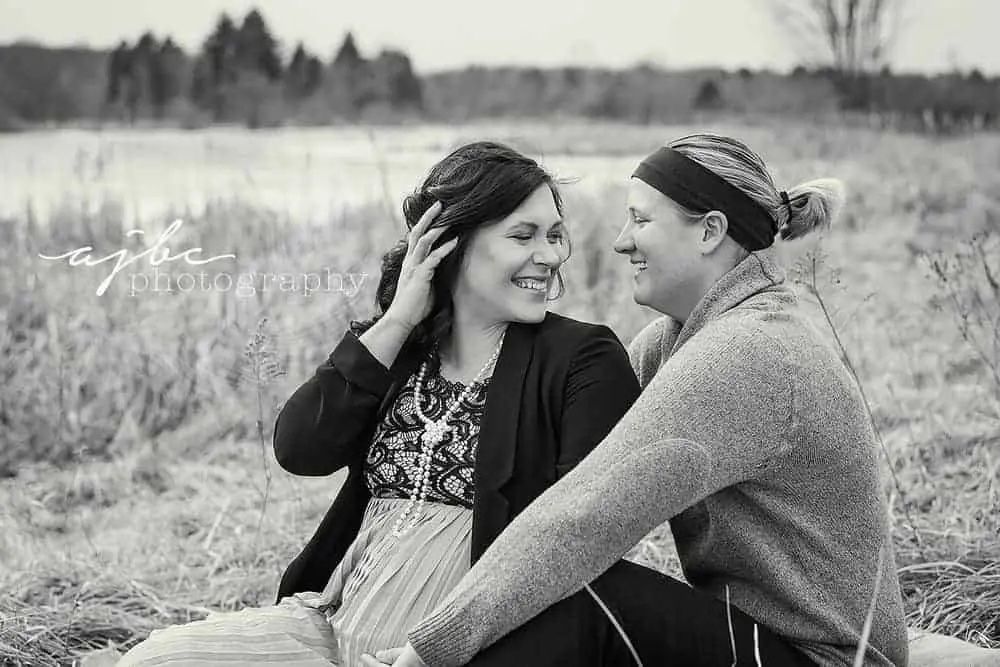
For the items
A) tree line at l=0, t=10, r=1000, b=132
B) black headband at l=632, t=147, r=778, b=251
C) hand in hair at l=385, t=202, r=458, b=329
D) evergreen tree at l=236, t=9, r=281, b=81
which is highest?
evergreen tree at l=236, t=9, r=281, b=81

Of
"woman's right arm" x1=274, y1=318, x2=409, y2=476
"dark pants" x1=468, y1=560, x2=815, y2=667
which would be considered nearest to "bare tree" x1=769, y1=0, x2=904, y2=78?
"woman's right arm" x1=274, y1=318, x2=409, y2=476

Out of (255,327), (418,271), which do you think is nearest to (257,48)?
(255,327)

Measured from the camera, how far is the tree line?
5.97 metres

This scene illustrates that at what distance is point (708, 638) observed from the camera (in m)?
1.86

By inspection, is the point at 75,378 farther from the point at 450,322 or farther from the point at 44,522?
the point at 450,322

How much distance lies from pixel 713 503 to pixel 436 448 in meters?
0.54

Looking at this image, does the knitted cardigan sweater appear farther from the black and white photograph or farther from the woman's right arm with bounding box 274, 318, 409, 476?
the woman's right arm with bounding box 274, 318, 409, 476

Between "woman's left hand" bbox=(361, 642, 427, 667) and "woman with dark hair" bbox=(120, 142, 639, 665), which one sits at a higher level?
"woman with dark hair" bbox=(120, 142, 639, 665)

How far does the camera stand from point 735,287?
6.78 feet

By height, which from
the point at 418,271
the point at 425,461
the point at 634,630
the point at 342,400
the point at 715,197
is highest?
the point at 715,197

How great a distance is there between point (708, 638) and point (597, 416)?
0.44 meters

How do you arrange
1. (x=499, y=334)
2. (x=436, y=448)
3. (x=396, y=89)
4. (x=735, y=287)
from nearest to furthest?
1. (x=735, y=287)
2. (x=436, y=448)
3. (x=499, y=334)
4. (x=396, y=89)

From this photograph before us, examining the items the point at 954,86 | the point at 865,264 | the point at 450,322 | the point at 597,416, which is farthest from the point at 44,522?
the point at 954,86

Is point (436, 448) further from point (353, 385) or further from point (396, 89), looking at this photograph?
point (396, 89)
